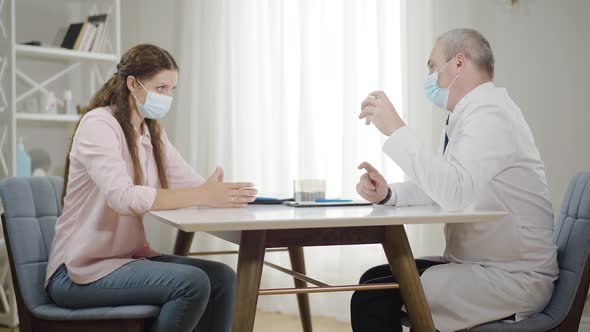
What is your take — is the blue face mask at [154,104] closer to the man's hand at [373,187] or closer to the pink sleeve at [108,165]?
the pink sleeve at [108,165]

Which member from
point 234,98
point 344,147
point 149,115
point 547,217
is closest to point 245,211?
point 149,115

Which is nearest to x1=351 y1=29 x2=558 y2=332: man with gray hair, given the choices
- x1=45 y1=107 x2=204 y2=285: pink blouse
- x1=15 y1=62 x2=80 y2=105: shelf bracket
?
x1=45 y1=107 x2=204 y2=285: pink blouse

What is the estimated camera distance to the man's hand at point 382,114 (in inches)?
74.3

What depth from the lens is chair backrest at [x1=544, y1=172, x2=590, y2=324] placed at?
183 centimetres

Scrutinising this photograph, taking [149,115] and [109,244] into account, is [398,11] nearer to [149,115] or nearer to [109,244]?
[149,115]

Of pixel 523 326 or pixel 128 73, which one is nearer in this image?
pixel 523 326

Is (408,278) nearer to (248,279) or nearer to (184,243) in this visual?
(248,279)

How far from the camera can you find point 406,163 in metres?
1.84

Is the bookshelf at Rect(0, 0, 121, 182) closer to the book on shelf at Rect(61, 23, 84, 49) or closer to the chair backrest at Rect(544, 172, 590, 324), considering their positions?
the book on shelf at Rect(61, 23, 84, 49)

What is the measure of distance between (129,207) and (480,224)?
2.91 feet

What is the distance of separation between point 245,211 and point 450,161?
Answer: 51cm

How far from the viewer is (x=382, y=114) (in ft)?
6.26

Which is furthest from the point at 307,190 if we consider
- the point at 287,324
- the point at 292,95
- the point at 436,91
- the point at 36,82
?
the point at 36,82

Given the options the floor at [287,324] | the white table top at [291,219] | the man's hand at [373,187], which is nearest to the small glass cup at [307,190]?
the man's hand at [373,187]
